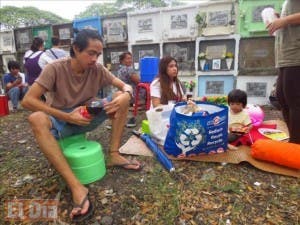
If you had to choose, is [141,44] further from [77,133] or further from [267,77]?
[77,133]

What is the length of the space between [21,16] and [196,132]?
14.6 meters

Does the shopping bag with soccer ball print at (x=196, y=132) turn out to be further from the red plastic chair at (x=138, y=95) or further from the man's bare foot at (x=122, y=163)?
the red plastic chair at (x=138, y=95)

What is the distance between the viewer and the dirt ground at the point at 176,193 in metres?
1.31

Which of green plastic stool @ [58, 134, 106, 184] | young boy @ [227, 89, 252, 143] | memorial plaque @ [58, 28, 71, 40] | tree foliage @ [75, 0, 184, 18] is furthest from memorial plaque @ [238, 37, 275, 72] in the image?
tree foliage @ [75, 0, 184, 18]

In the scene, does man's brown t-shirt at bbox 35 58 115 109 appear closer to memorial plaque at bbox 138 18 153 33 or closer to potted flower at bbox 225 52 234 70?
potted flower at bbox 225 52 234 70

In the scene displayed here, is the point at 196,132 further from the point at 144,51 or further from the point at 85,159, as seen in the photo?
the point at 144,51

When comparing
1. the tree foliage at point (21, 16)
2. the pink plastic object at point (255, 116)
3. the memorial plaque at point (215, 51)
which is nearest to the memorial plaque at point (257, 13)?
the memorial plaque at point (215, 51)

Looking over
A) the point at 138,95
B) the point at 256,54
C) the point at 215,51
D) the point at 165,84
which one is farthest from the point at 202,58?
the point at 165,84

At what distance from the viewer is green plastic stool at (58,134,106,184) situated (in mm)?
1518

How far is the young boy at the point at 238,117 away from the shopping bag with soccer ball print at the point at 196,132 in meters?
0.27

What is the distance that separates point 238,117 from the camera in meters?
2.34

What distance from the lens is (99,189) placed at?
1.56 meters

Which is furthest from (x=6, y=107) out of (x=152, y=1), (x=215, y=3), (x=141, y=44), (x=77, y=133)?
(x=152, y=1)

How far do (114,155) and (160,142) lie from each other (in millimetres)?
542
